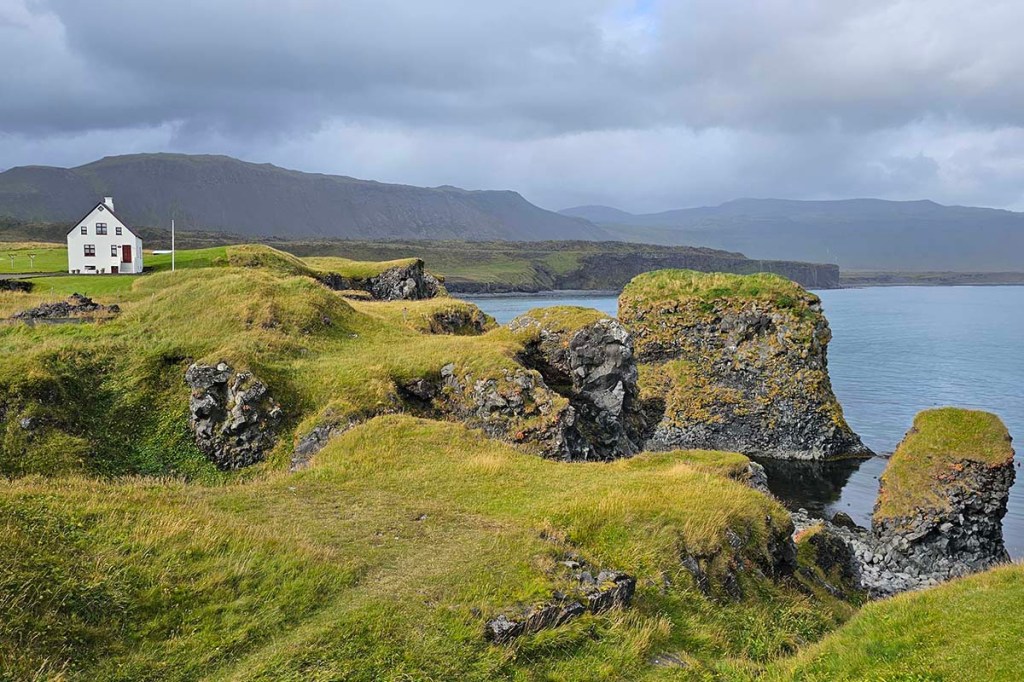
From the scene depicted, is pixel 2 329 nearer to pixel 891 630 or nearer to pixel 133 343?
pixel 133 343

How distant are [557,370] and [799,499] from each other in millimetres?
20587

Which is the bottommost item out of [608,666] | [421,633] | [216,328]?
[608,666]

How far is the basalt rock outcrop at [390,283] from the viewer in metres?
61.3

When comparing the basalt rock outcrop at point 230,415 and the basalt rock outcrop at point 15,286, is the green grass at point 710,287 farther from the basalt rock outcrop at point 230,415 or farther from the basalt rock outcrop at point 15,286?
the basalt rock outcrop at point 15,286

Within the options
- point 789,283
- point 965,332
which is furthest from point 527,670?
point 965,332

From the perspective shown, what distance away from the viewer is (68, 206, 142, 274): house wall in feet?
177

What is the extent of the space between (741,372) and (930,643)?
137ft

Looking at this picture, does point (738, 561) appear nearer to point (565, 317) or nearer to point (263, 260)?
point (565, 317)

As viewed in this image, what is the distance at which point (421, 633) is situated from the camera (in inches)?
448

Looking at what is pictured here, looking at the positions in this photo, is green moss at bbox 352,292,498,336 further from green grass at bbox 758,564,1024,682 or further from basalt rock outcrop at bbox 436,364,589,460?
green grass at bbox 758,564,1024,682

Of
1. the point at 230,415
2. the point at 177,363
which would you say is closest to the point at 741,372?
the point at 230,415

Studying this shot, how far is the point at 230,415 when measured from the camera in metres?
24.5

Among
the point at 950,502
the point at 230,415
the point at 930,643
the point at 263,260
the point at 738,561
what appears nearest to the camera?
the point at 930,643

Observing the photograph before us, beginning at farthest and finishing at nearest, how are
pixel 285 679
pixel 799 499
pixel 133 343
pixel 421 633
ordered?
1. pixel 799 499
2. pixel 133 343
3. pixel 421 633
4. pixel 285 679
